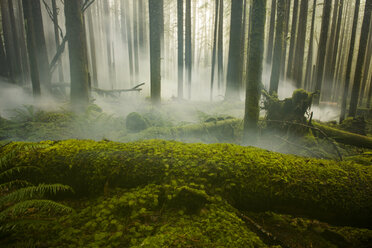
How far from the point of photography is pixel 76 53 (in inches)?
313


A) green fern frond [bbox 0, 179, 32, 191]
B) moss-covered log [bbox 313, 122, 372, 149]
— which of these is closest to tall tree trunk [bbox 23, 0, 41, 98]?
green fern frond [bbox 0, 179, 32, 191]

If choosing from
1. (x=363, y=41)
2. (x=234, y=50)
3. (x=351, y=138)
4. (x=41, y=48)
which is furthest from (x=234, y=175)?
(x=41, y=48)

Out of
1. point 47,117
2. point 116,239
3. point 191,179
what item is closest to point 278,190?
point 191,179

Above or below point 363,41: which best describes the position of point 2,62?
below

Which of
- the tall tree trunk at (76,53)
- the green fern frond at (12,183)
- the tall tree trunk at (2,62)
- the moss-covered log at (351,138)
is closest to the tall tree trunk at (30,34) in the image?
the tall tree trunk at (76,53)

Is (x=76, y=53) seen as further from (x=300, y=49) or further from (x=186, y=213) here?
(x=300, y=49)

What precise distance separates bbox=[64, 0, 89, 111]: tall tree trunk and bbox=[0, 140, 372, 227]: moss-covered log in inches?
260

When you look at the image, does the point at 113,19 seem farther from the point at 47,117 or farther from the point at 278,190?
the point at 278,190

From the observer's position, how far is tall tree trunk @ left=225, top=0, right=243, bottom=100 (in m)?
11.6

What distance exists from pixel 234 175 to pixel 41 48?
1401 centimetres

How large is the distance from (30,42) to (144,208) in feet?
36.9

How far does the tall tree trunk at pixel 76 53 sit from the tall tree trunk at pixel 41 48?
4315mm

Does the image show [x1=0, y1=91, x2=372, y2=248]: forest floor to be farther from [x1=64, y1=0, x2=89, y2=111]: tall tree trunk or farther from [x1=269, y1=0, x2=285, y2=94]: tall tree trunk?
[x1=64, y1=0, x2=89, y2=111]: tall tree trunk

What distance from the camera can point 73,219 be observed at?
71.8 inches
